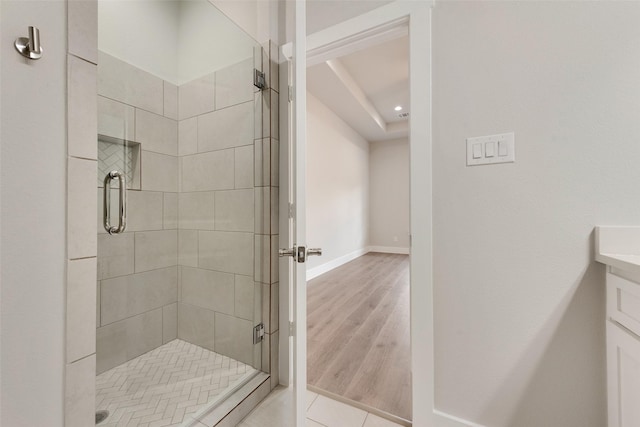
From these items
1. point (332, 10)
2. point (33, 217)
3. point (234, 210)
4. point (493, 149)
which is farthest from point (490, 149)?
point (33, 217)

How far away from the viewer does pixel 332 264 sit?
4.37 m

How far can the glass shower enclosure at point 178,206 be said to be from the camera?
4.66 feet

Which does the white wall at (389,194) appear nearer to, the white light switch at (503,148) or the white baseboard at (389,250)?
the white baseboard at (389,250)

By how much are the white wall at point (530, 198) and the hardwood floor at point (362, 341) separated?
0.44 meters

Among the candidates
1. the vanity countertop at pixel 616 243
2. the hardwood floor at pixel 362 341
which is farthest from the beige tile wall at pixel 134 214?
the vanity countertop at pixel 616 243

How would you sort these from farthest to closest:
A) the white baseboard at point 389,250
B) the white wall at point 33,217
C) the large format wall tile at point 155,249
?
the white baseboard at point 389,250 < the large format wall tile at point 155,249 < the white wall at point 33,217

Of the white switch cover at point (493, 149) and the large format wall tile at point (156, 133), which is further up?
the large format wall tile at point (156, 133)

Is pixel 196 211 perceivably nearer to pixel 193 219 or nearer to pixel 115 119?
pixel 193 219

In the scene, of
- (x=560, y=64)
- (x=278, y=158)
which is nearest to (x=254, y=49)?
(x=278, y=158)

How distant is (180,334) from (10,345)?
4.32 ft

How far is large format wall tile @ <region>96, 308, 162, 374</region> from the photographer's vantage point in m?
1.36

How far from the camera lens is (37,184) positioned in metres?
0.69

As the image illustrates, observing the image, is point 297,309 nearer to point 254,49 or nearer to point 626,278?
point 626,278

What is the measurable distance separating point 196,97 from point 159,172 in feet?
1.98
